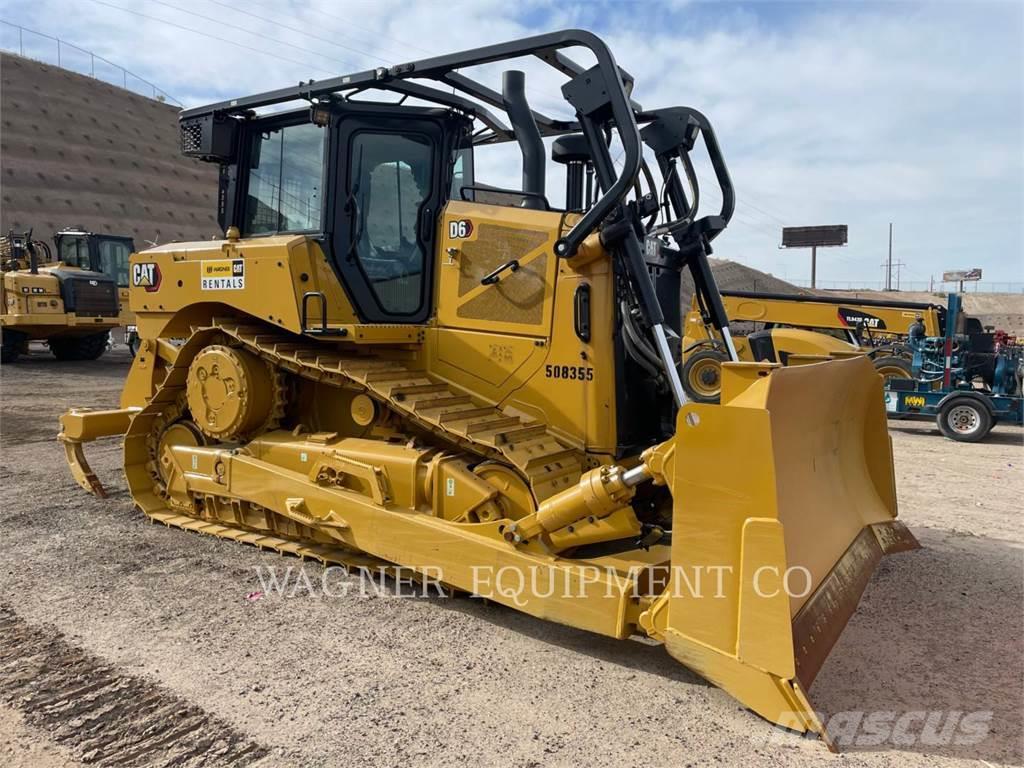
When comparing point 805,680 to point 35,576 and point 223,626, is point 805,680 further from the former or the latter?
point 35,576

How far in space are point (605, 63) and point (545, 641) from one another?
2872 millimetres

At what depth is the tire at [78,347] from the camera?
18.3 metres

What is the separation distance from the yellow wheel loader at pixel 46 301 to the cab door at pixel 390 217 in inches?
598

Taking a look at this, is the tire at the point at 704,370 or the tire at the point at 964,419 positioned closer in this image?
the tire at the point at 704,370

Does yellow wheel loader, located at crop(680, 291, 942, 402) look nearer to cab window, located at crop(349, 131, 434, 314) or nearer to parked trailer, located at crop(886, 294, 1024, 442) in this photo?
parked trailer, located at crop(886, 294, 1024, 442)

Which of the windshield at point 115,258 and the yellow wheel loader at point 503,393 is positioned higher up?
the windshield at point 115,258

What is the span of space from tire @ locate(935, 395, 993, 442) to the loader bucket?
8678 millimetres

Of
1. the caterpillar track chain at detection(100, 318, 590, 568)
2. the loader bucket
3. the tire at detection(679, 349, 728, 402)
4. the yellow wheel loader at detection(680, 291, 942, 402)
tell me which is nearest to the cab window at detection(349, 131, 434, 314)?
the caterpillar track chain at detection(100, 318, 590, 568)

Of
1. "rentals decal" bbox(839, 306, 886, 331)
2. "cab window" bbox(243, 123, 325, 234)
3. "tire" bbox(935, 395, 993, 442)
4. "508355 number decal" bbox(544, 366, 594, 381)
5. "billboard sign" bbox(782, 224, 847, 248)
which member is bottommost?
"tire" bbox(935, 395, 993, 442)

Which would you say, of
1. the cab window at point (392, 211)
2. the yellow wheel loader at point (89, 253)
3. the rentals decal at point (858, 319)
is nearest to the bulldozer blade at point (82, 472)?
the cab window at point (392, 211)

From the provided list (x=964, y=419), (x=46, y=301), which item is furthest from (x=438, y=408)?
(x=46, y=301)

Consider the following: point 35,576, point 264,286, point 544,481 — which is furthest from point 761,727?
point 35,576

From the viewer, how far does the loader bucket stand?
2.66 m

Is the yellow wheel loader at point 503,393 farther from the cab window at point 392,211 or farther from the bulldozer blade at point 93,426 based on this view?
the bulldozer blade at point 93,426
